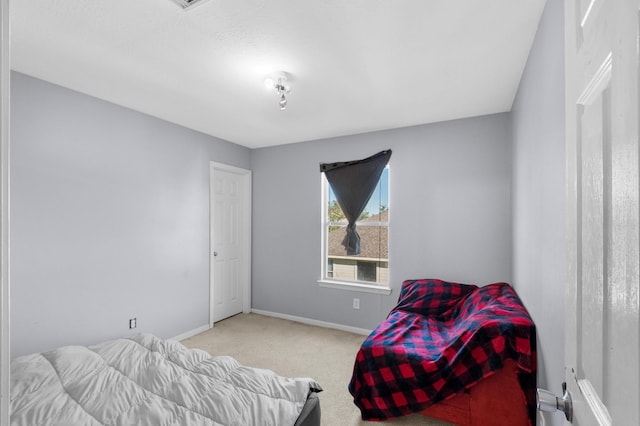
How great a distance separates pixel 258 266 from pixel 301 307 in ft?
2.91

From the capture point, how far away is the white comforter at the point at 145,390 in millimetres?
1450

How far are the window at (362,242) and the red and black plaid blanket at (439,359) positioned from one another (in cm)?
123

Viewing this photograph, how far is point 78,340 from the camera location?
2.58 m

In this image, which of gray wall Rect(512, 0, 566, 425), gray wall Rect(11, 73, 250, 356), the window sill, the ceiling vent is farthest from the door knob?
gray wall Rect(11, 73, 250, 356)

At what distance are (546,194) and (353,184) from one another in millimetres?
2434

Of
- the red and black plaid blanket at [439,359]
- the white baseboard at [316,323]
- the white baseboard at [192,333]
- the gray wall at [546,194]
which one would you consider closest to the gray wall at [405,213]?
the white baseboard at [316,323]

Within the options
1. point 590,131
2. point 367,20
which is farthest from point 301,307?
point 590,131

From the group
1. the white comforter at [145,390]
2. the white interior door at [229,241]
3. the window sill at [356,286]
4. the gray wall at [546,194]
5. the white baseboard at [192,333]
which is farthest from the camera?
the white interior door at [229,241]

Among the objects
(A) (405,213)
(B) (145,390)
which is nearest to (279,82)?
(A) (405,213)

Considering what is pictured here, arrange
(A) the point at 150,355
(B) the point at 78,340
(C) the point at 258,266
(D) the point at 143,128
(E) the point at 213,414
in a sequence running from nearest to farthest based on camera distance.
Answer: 1. (E) the point at 213,414
2. (A) the point at 150,355
3. (B) the point at 78,340
4. (D) the point at 143,128
5. (C) the point at 258,266

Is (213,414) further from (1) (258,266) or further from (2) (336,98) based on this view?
(1) (258,266)

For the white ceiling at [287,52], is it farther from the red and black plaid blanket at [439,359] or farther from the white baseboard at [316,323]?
the white baseboard at [316,323]

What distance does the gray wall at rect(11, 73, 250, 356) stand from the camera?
7.58 feet

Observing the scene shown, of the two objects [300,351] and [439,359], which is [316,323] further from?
[439,359]
